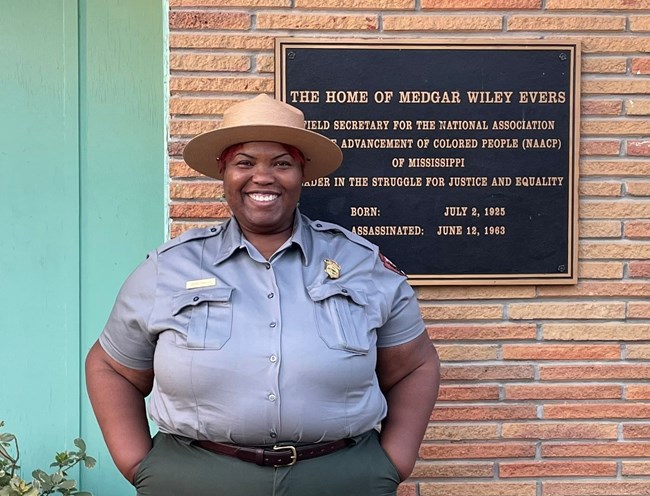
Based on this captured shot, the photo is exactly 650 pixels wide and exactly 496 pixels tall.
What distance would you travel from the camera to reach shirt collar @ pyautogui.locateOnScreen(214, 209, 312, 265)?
8.29 feet

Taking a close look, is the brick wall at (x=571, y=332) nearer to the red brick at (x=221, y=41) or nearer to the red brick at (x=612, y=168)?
the red brick at (x=612, y=168)

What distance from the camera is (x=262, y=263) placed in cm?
251

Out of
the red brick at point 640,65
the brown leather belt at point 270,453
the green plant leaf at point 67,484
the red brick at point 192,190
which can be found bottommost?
the green plant leaf at point 67,484

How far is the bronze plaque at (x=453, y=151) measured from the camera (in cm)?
327

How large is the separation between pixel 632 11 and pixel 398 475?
81.1 inches

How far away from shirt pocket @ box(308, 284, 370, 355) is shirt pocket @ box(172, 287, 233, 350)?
25 cm

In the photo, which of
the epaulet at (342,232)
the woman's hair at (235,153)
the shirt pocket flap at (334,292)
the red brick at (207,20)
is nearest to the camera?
the shirt pocket flap at (334,292)

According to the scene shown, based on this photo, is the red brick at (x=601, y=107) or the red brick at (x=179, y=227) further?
the red brick at (x=601, y=107)

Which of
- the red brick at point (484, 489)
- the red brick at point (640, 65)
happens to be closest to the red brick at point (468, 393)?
the red brick at point (484, 489)

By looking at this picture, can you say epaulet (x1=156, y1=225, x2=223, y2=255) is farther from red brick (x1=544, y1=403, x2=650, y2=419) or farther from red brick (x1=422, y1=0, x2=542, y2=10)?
red brick (x1=544, y1=403, x2=650, y2=419)

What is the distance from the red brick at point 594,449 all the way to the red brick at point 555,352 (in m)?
0.35

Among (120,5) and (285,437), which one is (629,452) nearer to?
(285,437)

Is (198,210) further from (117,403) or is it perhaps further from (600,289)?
(600,289)

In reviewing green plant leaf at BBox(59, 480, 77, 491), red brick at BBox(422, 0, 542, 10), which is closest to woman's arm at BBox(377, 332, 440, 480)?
green plant leaf at BBox(59, 480, 77, 491)
